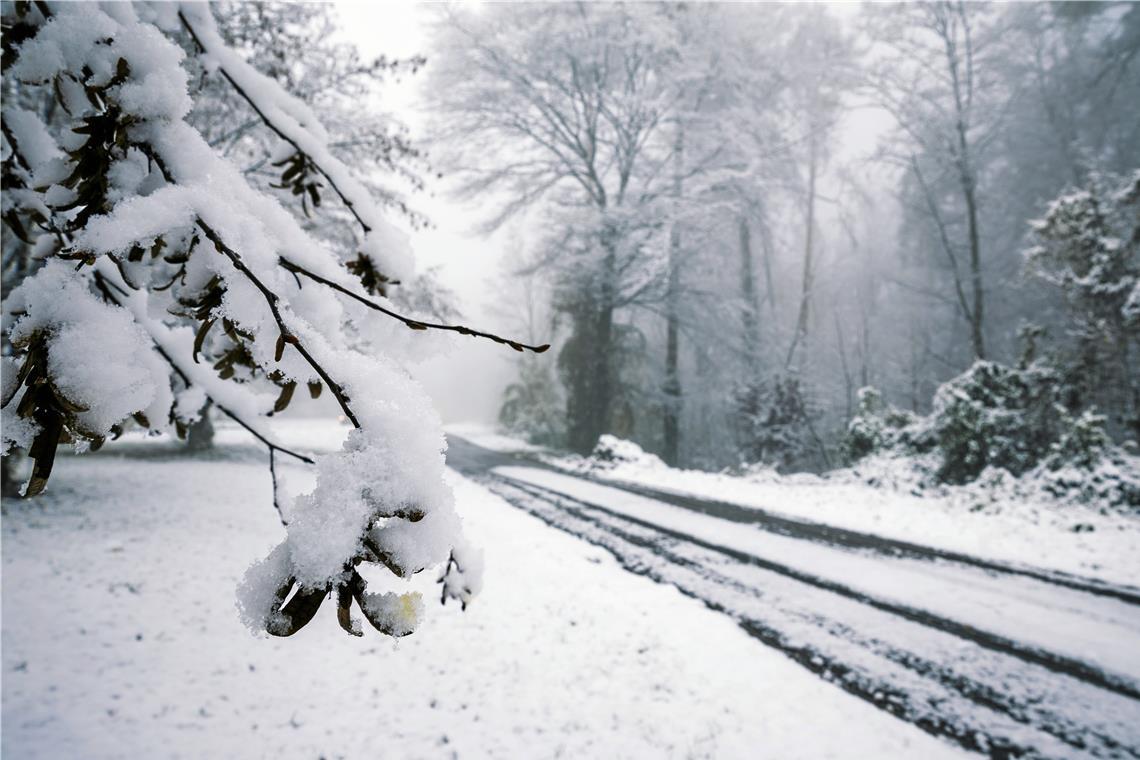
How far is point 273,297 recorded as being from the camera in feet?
2.11

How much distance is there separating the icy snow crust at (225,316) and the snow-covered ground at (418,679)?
194cm

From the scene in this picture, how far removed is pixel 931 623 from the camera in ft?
12.6

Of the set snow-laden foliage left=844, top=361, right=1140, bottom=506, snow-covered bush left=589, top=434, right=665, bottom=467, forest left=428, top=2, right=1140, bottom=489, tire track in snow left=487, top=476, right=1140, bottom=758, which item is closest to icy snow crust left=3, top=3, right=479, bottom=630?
tire track in snow left=487, top=476, right=1140, bottom=758

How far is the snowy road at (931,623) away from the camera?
277 centimetres

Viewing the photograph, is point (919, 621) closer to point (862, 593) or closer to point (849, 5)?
point (862, 593)

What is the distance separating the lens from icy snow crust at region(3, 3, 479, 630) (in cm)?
60

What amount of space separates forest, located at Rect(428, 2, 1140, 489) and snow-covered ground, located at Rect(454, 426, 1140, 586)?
1.45m

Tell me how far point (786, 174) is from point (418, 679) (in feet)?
54.3

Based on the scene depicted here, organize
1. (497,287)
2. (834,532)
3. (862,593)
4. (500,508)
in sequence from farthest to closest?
(497,287)
(500,508)
(834,532)
(862,593)

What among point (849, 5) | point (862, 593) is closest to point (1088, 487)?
point (862, 593)

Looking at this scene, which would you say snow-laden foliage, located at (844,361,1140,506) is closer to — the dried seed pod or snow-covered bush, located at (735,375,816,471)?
snow-covered bush, located at (735,375,816,471)

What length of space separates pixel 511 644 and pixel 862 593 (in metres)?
2.86

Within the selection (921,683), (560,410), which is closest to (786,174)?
(560,410)

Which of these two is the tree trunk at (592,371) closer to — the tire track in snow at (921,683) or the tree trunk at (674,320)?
the tree trunk at (674,320)
